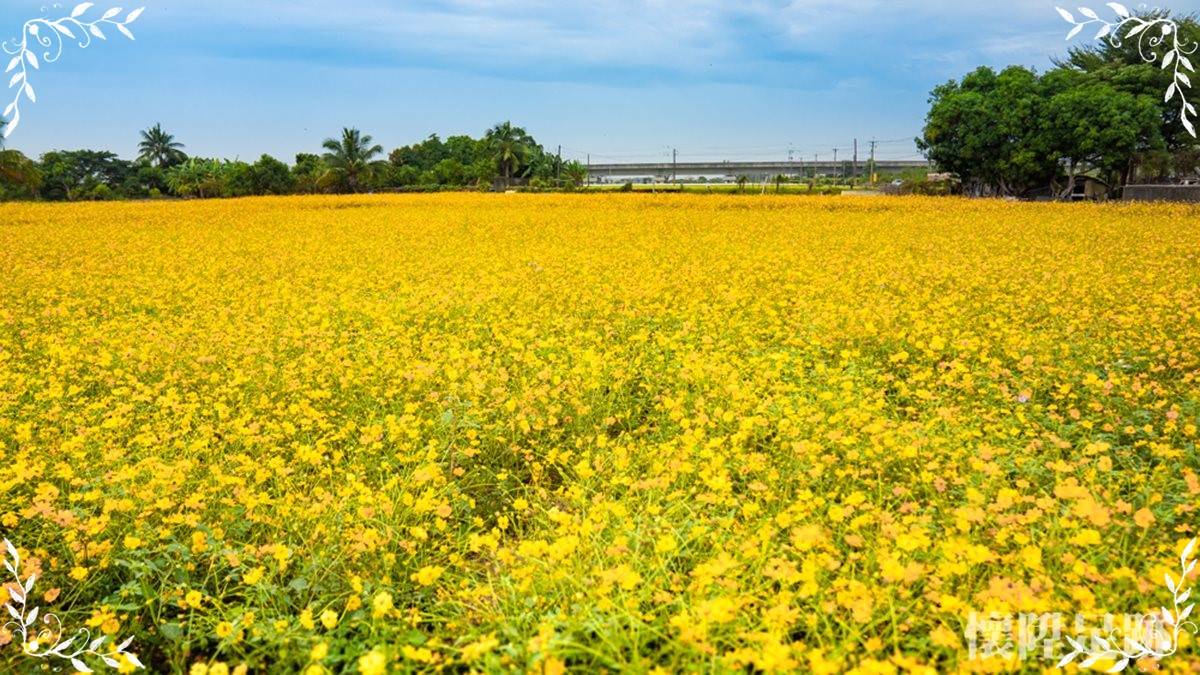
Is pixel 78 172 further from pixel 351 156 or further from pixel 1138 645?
pixel 1138 645

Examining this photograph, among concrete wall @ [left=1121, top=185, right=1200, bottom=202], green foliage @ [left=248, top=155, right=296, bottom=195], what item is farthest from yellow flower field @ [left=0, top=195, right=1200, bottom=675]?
green foliage @ [left=248, top=155, right=296, bottom=195]

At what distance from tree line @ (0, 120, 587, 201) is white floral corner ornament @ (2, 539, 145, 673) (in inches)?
1462

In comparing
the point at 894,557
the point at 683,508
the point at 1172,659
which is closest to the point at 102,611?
the point at 683,508

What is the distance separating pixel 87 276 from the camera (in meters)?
9.68

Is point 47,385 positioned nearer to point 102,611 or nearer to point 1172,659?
point 102,611

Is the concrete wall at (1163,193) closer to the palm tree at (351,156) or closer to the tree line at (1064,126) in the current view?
the tree line at (1064,126)

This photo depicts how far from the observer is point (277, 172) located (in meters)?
48.5

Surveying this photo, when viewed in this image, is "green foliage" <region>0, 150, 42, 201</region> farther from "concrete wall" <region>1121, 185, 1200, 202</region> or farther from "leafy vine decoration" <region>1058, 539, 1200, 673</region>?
"concrete wall" <region>1121, 185, 1200, 202</region>

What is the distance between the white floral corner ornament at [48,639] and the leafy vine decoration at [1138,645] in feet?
9.31

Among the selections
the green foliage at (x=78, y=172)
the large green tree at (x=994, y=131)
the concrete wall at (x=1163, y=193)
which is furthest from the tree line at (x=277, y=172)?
the concrete wall at (x=1163, y=193)

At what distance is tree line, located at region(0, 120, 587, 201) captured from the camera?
155 ft

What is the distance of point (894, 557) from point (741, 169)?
100m

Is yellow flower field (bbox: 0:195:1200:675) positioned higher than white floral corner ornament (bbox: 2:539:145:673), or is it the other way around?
yellow flower field (bbox: 0:195:1200:675)

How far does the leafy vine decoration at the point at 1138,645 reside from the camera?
1953 mm
